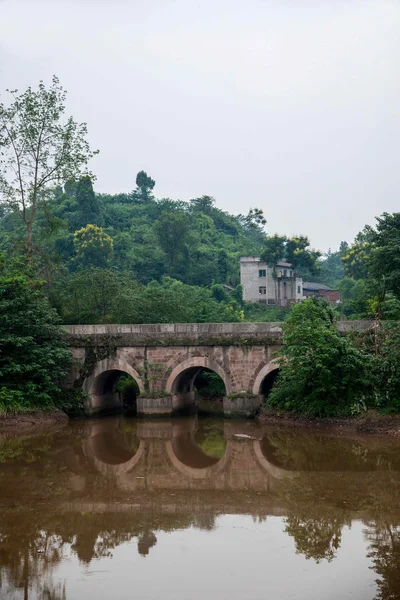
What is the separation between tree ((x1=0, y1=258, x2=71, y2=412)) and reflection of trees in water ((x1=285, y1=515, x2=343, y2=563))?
41.2 feet

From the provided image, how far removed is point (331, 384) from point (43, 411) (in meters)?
9.45

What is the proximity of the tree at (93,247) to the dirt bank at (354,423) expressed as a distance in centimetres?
2824

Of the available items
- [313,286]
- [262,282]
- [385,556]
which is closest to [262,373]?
[385,556]

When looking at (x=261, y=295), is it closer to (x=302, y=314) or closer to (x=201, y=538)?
(x=302, y=314)

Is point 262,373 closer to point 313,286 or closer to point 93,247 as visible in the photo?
point 93,247

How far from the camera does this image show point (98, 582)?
953cm

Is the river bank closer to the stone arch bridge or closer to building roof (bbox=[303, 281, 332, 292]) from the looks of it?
the stone arch bridge

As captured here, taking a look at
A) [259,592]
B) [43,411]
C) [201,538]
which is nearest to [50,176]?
[43,411]

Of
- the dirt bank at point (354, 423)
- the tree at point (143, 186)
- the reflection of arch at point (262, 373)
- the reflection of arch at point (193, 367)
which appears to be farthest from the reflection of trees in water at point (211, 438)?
the tree at point (143, 186)

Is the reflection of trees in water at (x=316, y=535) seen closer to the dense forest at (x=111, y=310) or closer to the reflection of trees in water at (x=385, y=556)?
the reflection of trees in water at (x=385, y=556)

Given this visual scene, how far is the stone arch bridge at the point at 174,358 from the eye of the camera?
23219mm

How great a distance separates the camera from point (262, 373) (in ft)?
76.1

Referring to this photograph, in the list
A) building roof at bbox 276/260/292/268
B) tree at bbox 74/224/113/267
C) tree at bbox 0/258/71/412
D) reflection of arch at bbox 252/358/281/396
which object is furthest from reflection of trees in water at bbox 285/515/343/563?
building roof at bbox 276/260/292/268

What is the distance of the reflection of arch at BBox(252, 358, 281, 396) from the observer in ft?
75.5
